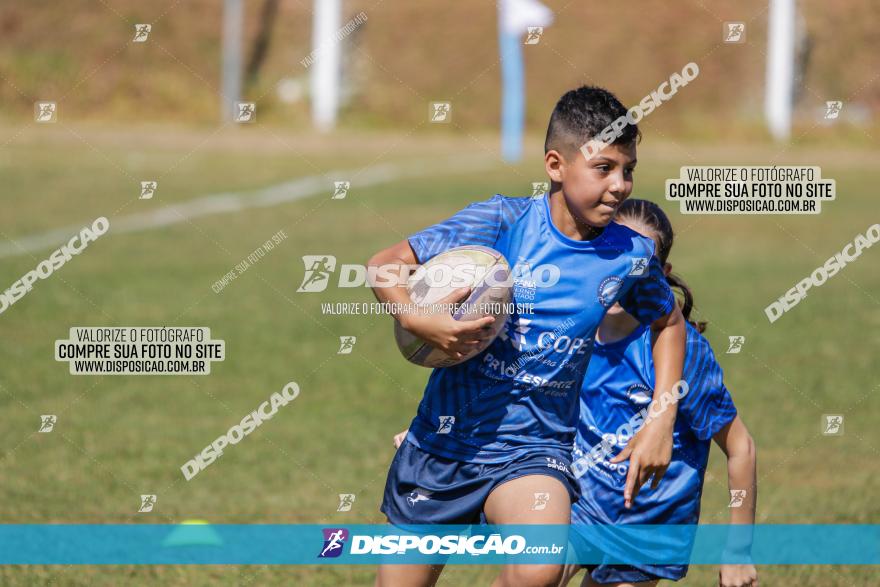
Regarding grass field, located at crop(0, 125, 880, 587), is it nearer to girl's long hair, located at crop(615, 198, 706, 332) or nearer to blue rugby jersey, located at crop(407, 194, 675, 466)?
blue rugby jersey, located at crop(407, 194, 675, 466)

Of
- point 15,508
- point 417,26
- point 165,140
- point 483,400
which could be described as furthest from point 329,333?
point 417,26

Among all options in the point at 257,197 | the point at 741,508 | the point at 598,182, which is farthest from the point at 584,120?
the point at 257,197

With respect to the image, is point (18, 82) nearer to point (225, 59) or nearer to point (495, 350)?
point (225, 59)

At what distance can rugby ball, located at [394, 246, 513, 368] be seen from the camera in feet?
14.3

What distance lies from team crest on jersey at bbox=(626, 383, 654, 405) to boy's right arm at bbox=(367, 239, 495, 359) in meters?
0.77

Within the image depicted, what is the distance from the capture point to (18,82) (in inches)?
1212

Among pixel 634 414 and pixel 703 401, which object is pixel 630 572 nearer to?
pixel 634 414

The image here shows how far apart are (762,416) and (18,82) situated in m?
25.4

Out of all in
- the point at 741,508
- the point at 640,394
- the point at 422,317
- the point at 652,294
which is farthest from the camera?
the point at 640,394

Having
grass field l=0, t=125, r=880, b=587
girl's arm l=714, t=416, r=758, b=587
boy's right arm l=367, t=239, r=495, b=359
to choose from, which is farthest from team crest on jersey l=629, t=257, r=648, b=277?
grass field l=0, t=125, r=880, b=587

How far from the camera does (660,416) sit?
14.6 ft

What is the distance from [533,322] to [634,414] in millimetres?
637

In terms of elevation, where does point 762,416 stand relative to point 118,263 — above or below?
below

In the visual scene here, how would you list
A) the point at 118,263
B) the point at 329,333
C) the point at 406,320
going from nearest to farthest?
the point at 406,320 < the point at 329,333 < the point at 118,263
